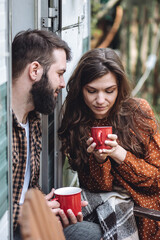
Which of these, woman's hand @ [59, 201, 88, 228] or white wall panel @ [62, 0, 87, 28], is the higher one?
white wall panel @ [62, 0, 87, 28]

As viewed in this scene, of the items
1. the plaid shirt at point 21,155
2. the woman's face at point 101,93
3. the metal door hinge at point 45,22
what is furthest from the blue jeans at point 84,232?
the metal door hinge at point 45,22

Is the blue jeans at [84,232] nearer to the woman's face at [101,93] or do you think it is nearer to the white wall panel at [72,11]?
the woman's face at [101,93]

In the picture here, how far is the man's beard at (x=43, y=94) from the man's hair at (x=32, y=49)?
3.1 inches

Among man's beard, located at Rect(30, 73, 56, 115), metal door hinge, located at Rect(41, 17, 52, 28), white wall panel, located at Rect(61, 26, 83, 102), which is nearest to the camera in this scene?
man's beard, located at Rect(30, 73, 56, 115)

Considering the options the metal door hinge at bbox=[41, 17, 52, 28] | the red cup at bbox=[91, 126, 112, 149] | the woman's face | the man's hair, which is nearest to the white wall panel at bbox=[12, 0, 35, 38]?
the metal door hinge at bbox=[41, 17, 52, 28]

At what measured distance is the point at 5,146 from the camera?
179 cm

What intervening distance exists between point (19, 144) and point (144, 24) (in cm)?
606

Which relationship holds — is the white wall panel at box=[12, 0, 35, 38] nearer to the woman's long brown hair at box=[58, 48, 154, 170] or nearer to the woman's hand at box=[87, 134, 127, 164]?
the woman's long brown hair at box=[58, 48, 154, 170]

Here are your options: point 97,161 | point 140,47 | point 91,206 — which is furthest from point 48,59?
point 140,47

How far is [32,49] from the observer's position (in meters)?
2.27

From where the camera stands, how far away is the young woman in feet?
8.09

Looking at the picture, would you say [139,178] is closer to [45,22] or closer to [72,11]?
[45,22]

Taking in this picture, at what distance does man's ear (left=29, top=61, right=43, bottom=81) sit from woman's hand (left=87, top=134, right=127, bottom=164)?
44 cm

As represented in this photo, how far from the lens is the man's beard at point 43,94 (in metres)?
2.27
